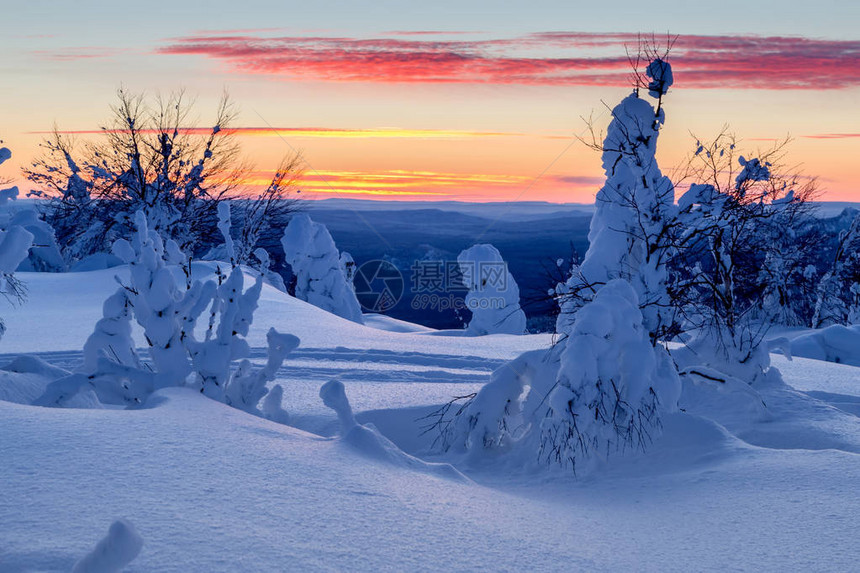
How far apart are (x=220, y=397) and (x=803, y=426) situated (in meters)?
7.12

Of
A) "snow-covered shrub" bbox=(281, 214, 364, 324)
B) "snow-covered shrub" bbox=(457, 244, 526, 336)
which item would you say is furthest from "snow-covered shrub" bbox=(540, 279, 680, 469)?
"snow-covered shrub" bbox=(281, 214, 364, 324)

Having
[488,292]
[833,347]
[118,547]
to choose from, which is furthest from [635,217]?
[488,292]

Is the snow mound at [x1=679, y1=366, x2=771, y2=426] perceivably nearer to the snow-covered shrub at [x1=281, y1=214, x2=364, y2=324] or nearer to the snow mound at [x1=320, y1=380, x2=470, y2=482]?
the snow mound at [x1=320, y1=380, x2=470, y2=482]

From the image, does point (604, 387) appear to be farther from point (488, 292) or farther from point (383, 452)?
point (488, 292)

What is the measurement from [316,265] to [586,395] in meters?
21.0

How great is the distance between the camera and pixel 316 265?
2756 centimetres

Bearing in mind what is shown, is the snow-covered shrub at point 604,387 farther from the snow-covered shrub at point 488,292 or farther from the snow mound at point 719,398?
the snow-covered shrub at point 488,292

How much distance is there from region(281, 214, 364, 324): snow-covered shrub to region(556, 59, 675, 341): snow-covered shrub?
19.1 meters

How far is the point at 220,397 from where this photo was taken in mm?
7941

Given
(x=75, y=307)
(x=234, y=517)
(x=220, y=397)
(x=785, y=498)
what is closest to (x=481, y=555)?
(x=234, y=517)

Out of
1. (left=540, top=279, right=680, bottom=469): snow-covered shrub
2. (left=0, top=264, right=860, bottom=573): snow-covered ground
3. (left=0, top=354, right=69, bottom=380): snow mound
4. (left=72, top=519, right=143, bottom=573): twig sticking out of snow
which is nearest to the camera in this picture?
(left=72, top=519, right=143, bottom=573): twig sticking out of snow

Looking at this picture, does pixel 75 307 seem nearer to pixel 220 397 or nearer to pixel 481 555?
pixel 220 397

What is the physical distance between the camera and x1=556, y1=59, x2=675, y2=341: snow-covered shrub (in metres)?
8.84

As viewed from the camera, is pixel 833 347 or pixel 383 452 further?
pixel 833 347
